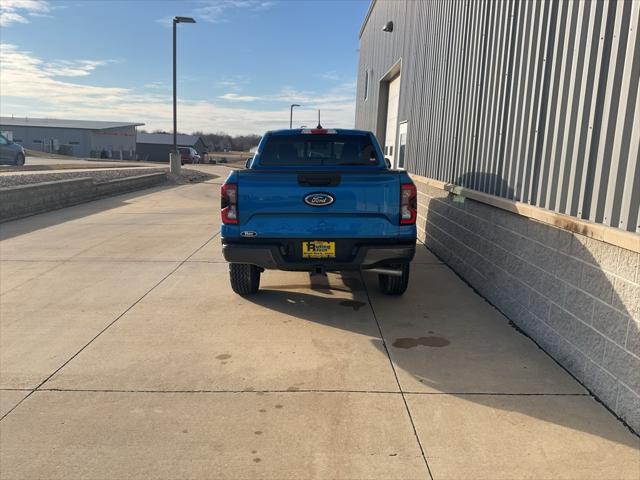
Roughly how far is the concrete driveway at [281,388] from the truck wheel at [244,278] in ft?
0.50

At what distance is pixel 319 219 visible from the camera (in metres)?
4.75

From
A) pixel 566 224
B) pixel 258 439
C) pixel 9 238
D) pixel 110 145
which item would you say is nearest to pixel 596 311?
pixel 566 224

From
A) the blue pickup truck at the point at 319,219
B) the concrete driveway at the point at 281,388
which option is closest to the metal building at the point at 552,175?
the concrete driveway at the point at 281,388

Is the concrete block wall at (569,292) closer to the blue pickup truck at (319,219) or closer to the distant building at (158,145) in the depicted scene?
the blue pickup truck at (319,219)

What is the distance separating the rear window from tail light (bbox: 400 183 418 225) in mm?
1312

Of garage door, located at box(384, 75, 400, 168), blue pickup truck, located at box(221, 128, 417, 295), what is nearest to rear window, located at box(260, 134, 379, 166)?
blue pickup truck, located at box(221, 128, 417, 295)

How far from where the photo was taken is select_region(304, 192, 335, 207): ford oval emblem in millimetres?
4699

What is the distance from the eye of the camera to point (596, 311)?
3.57 metres

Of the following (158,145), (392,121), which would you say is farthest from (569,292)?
(158,145)

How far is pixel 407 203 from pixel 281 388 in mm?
2173

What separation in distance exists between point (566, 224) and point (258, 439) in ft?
9.26

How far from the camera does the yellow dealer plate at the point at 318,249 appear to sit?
15.7ft

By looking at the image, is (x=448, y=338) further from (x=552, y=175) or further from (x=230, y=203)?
(x=230, y=203)

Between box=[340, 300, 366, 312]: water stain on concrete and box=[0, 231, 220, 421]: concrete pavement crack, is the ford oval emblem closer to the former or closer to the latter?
box=[340, 300, 366, 312]: water stain on concrete
